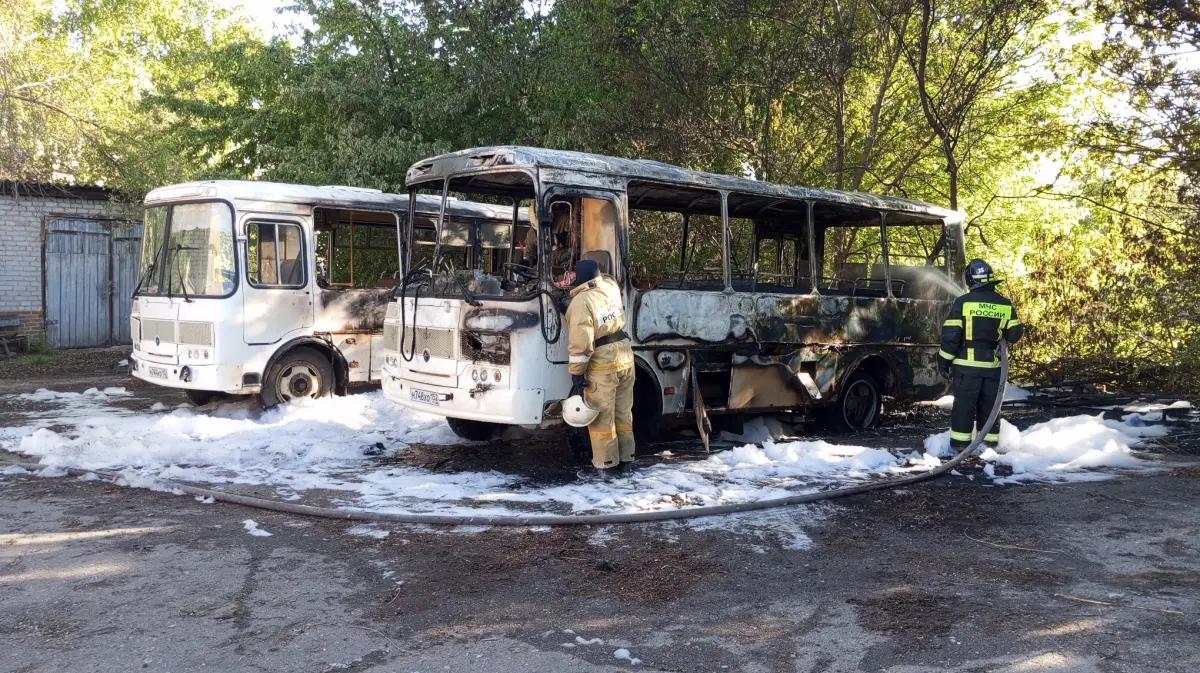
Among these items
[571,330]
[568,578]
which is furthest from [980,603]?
[571,330]

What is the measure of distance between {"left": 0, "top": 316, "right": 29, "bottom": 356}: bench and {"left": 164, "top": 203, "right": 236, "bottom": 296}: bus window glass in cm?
882

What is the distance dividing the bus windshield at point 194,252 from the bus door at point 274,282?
207 millimetres

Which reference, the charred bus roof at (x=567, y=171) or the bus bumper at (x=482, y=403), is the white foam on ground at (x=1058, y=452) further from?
the bus bumper at (x=482, y=403)

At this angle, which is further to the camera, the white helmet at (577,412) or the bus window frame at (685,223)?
the bus window frame at (685,223)

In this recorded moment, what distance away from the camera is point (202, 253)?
9.94 meters

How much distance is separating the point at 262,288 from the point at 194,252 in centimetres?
78

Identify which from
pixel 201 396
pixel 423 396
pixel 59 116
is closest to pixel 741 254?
pixel 423 396

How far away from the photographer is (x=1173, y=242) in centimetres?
1178

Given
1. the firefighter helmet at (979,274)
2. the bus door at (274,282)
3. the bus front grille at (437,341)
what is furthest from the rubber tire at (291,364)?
the firefighter helmet at (979,274)

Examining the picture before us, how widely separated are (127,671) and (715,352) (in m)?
5.78

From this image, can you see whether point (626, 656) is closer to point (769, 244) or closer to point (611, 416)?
point (611, 416)

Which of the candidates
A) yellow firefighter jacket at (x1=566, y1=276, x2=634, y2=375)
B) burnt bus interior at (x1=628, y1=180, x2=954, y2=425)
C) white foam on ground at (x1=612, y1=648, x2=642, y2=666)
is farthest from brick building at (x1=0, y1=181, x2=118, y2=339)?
white foam on ground at (x1=612, y1=648, x2=642, y2=666)

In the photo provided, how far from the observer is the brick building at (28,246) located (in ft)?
56.4

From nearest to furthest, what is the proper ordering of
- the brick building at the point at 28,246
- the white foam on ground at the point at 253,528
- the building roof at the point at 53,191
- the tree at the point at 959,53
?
the white foam on ground at the point at 253,528, the tree at the point at 959,53, the building roof at the point at 53,191, the brick building at the point at 28,246
